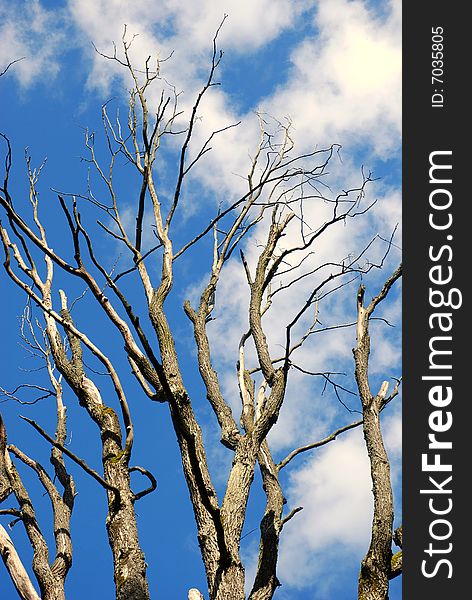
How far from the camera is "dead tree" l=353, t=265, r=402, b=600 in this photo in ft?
16.9

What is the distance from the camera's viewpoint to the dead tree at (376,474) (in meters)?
5.15

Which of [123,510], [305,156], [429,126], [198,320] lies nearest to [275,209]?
[305,156]

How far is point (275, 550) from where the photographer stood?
5555mm

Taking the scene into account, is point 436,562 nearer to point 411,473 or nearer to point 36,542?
point 411,473

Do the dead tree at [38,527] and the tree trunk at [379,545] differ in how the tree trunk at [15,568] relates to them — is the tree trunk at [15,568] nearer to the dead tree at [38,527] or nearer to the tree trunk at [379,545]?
the dead tree at [38,527]

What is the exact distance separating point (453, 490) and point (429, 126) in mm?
2523

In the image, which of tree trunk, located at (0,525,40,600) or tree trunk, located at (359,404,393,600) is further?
tree trunk, located at (359,404,393,600)

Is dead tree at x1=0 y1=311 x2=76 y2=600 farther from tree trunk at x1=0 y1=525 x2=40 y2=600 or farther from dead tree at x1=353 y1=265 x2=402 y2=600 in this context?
dead tree at x1=353 y1=265 x2=402 y2=600

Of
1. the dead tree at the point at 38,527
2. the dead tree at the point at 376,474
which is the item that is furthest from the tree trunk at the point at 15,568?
the dead tree at the point at 376,474

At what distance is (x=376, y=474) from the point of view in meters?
5.50

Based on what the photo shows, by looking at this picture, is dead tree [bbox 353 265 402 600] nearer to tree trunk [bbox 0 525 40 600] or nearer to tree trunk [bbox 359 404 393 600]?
tree trunk [bbox 359 404 393 600]

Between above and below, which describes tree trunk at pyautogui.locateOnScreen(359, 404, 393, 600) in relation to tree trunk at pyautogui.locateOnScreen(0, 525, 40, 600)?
above

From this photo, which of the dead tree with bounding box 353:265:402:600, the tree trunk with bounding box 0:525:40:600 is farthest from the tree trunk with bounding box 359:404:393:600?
the tree trunk with bounding box 0:525:40:600

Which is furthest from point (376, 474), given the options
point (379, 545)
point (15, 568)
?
point (15, 568)
